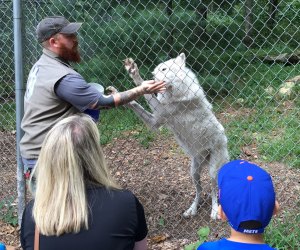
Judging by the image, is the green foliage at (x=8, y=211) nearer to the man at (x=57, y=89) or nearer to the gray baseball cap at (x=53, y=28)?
the man at (x=57, y=89)

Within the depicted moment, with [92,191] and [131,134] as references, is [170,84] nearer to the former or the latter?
[92,191]

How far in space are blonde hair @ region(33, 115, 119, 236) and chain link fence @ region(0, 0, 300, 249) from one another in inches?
87.3

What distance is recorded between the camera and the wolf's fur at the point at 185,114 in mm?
4410

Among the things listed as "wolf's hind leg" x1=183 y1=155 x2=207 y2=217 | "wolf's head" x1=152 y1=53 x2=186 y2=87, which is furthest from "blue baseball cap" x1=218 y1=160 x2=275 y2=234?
"wolf's hind leg" x1=183 y1=155 x2=207 y2=217

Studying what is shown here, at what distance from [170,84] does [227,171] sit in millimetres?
2609

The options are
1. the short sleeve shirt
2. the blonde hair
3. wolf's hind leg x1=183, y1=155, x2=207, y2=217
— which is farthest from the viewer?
wolf's hind leg x1=183, y1=155, x2=207, y2=217

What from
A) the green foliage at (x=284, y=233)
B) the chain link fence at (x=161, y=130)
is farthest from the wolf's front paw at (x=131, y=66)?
the green foliage at (x=284, y=233)

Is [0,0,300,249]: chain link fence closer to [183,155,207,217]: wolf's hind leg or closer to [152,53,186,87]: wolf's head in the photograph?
[183,155,207,217]: wolf's hind leg

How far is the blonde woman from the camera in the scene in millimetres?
1994

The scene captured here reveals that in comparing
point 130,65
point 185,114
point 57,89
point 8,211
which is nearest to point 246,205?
point 57,89

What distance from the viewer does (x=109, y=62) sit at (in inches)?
283

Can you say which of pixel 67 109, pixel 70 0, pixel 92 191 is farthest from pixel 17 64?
pixel 70 0

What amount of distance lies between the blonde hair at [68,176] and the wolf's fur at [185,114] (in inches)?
83.4

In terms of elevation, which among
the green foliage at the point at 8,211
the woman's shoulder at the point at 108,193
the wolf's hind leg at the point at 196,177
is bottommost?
the green foliage at the point at 8,211
